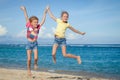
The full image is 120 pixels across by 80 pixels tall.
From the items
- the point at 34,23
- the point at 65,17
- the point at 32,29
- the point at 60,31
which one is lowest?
the point at 60,31

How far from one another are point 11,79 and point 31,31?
11.5 ft

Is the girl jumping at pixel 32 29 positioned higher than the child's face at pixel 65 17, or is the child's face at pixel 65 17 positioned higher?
the child's face at pixel 65 17

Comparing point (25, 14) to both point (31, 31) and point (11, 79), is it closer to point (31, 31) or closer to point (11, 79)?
point (31, 31)

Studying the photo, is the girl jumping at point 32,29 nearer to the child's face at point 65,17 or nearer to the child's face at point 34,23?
the child's face at point 34,23

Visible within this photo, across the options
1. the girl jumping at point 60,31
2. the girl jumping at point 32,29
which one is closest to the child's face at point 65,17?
the girl jumping at point 60,31

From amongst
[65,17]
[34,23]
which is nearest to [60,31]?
[65,17]

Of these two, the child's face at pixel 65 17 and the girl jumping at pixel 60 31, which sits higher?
the child's face at pixel 65 17

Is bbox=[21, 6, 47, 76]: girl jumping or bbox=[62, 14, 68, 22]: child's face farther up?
bbox=[62, 14, 68, 22]: child's face

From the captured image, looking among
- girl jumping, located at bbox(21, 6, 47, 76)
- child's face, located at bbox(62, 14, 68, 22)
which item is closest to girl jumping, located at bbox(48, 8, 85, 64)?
child's face, located at bbox(62, 14, 68, 22)

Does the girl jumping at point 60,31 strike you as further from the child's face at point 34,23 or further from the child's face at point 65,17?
the child's face at point 34,23

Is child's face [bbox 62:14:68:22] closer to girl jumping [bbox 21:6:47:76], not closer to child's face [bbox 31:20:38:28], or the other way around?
girl jumping [bbox 21:6:47:76]

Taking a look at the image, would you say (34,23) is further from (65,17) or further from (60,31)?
(65,17)

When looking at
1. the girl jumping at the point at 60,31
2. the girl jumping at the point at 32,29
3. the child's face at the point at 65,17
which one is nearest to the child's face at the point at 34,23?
the girl jumping at the point at 32,29

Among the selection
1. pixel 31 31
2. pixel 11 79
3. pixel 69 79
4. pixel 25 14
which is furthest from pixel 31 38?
pixel 69 79
